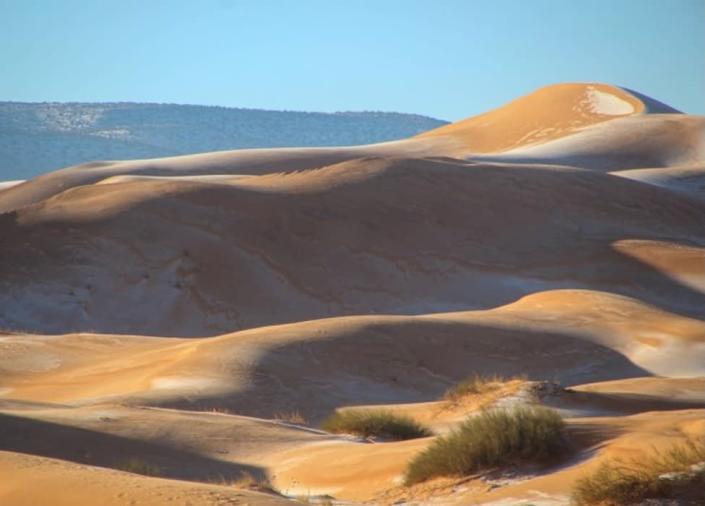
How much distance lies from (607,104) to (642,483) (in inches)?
2765

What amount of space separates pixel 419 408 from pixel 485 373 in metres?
6.70

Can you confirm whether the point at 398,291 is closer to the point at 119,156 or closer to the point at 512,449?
the point at 512,449

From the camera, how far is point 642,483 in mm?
8508

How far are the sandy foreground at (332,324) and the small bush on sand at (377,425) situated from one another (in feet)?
1.17

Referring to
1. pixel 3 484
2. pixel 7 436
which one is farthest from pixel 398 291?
pixel 3 484

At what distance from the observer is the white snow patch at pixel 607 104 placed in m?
75.1

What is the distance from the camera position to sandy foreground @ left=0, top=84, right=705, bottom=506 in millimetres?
11969

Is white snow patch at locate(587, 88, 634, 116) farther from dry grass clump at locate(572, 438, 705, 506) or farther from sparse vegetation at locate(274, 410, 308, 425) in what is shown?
dry grass clump at locate(572, 438, 705, 506)

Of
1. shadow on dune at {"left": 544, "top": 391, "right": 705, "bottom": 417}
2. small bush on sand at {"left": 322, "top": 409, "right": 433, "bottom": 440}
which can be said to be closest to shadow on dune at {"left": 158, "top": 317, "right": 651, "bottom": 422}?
small bush on sand at {"left": 322, "top": 409, "right": 433, "bottom": 440}

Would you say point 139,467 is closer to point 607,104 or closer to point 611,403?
point 611,403

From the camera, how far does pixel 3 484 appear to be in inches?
307

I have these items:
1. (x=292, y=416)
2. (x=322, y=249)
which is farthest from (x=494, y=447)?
(x=322, y=249)

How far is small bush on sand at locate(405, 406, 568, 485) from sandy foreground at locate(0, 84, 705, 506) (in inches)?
6.8

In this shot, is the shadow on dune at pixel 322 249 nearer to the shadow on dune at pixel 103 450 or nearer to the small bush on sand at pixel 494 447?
the shadow on dune at pixel 103 450
